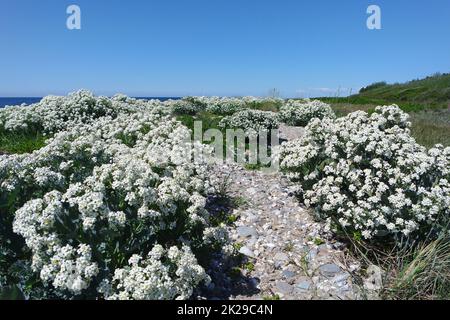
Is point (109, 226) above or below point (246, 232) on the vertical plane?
above

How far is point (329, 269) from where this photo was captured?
4.75m

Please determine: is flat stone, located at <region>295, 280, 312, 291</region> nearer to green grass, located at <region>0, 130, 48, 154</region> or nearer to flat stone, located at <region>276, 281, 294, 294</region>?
flat stone, located at <region>276, 281, 294, 294</region>

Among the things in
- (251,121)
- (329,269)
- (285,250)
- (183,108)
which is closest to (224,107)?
(183,108)

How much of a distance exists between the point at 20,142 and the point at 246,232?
6.81 meters

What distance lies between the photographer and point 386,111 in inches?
268

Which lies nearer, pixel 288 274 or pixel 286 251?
pixel 288 274

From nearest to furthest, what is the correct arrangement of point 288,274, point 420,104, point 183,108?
1. point 288,274
2. point 183,108
3. point 420,104

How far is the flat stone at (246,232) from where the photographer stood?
5523 mm

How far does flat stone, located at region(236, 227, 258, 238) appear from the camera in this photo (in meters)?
5.52

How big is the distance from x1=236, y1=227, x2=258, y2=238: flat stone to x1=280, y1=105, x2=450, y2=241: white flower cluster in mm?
898

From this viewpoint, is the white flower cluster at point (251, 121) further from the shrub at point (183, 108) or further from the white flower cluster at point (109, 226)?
the white flower cluster at point (109, 226)

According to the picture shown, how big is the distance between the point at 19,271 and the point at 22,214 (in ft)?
1.85

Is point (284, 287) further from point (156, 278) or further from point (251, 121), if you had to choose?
point (251, 121)
